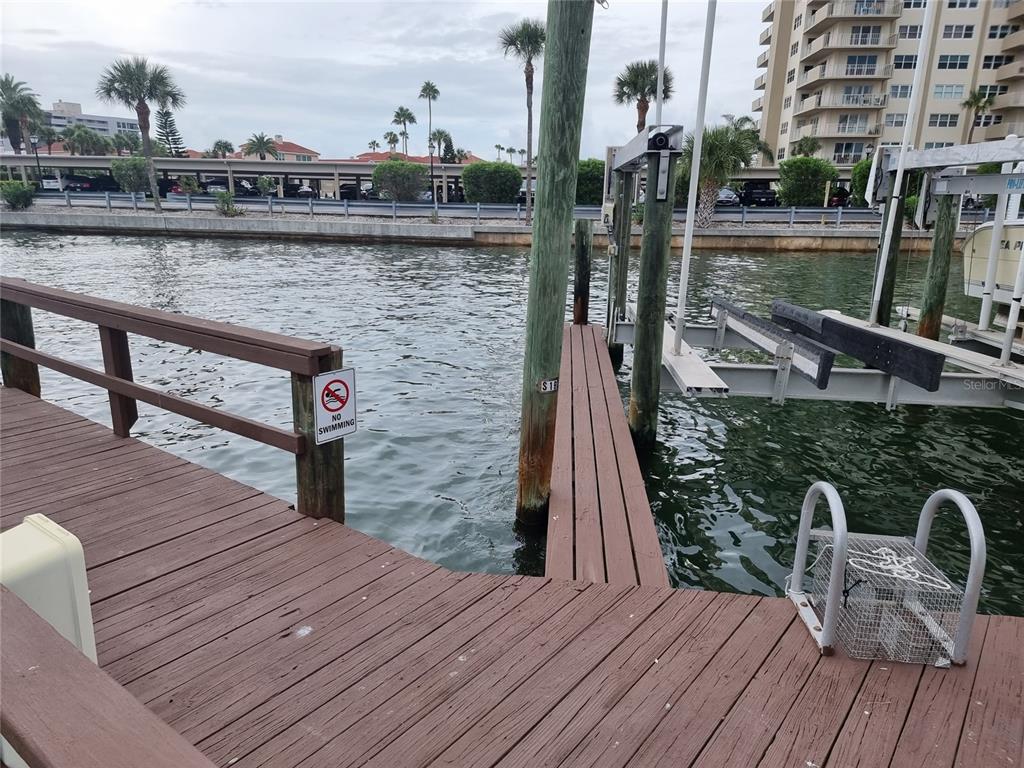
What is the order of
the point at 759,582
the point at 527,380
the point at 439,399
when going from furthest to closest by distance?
the point at 439,399, the point at 759,582, the point at 527,380

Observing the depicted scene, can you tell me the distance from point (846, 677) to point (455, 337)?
1158 cm

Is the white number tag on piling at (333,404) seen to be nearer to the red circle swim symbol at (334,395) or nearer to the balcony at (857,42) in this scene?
the red circle swim symbol at (334,395)

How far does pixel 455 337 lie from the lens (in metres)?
14.0

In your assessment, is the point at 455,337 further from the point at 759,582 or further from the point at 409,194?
the point at 409,194

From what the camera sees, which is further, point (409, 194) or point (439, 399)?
point (409, 194)

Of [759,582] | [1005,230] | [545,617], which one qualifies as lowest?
[759,582]

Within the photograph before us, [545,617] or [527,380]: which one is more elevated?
[527,380]

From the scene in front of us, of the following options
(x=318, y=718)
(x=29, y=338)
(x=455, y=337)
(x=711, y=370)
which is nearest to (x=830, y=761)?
(x=318, y=718)

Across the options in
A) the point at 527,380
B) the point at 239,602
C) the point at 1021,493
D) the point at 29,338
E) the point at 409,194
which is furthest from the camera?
the point at 409,194

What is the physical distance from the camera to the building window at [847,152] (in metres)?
60.1

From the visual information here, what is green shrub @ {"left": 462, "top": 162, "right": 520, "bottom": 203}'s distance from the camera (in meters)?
46.5

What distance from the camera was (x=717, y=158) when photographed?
34.9 metres

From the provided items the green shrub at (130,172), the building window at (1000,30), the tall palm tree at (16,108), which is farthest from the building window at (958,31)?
the tall palm tree at (16,108)

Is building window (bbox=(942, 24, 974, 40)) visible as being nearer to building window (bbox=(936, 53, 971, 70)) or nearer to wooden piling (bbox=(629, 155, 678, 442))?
building window (bbox=(936, 53, 971, 70))
